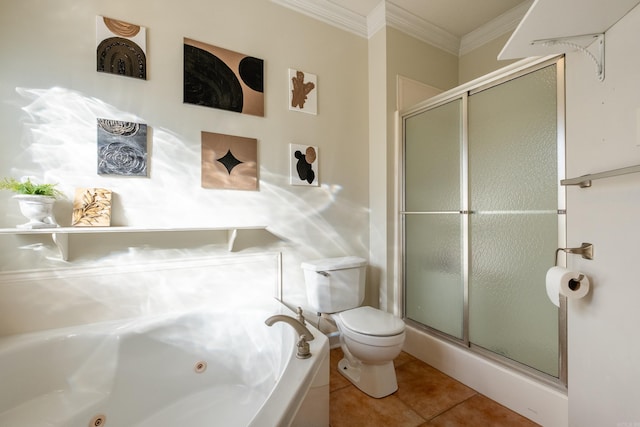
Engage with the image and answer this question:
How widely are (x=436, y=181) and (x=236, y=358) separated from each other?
174 centimetres

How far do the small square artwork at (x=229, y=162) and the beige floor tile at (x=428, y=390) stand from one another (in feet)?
→ 5.20

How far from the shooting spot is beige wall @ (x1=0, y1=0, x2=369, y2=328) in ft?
4.52

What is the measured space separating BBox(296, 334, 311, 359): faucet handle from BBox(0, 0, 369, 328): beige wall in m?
0.87

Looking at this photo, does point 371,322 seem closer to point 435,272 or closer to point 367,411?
point 367,411

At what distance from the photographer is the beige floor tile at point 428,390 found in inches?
62.1

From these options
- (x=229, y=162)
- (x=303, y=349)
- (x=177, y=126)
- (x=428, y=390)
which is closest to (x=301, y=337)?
(x=303, y=349)

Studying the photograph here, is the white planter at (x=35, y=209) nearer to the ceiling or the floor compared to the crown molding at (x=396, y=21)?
nearer to the floor

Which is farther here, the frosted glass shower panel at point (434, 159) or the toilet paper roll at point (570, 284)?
the frosted glass shower panel at point (434, 159)

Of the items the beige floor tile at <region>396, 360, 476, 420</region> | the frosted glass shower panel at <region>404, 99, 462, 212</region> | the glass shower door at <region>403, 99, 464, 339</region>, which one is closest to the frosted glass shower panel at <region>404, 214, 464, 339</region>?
the glass shower door at <region>403, 99, 464, 339</region>

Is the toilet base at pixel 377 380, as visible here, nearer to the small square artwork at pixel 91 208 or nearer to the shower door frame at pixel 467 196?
the shower door frame at pixel 467 196

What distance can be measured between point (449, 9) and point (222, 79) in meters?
1.86

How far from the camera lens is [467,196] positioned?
6.03 feet

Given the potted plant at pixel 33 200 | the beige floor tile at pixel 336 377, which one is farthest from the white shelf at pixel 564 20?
the potted plant at pixel 33 200

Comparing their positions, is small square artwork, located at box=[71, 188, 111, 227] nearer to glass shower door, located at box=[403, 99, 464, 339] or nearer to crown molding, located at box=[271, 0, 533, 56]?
crown molding, located at box=[271, 0, 533, 56]
